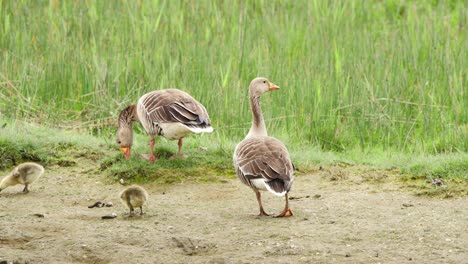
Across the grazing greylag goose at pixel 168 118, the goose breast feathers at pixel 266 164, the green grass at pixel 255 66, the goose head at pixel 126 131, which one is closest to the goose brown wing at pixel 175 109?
the grazing greylag goose at pixel 168 118

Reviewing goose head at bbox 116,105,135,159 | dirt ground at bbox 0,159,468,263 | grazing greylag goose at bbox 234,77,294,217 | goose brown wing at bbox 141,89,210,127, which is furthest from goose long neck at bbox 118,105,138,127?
grazing greylag goose at bbox 234,77,294,217

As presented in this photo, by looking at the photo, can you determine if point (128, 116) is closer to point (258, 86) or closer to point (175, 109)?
point (175, 109)

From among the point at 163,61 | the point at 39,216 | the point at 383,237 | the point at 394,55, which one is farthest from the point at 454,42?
the point at 39,216

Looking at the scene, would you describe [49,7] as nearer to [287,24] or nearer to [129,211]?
[287,24]

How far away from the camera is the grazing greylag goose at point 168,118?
912cm

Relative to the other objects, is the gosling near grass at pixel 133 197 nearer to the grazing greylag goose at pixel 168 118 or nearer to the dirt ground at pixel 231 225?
the dirt ground at pixel 231 225

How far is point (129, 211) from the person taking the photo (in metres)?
8.07

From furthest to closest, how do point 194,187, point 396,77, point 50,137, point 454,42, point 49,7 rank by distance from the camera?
point 49,7 → point 454,42 → point 396,77 → point 50,137 → point 194,187

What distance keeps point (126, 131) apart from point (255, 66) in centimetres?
317

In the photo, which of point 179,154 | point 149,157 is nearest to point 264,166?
point 179,154

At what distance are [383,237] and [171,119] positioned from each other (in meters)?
2.93

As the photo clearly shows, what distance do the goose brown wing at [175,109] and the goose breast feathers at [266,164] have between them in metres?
1.14

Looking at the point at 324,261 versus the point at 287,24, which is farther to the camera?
the point at 287,24

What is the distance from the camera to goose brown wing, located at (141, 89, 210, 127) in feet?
29.9
